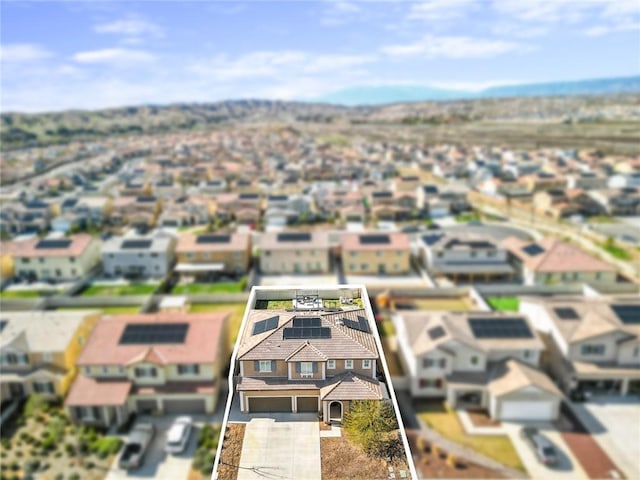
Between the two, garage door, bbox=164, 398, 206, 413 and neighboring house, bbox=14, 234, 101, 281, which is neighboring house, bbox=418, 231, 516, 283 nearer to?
garage door, bbox=164, 398, 206, 413

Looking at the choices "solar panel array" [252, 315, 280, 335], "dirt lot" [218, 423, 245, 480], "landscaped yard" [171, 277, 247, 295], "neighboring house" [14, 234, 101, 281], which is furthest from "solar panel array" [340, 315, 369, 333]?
"neighboring house" [14, 234, 101, 281]

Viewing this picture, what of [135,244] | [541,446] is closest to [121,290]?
[135,244]

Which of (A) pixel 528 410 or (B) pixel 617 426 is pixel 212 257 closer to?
(A) pixel 528 410

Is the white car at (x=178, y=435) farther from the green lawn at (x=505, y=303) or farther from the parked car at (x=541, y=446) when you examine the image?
the green lawn at (x=505, y=303)

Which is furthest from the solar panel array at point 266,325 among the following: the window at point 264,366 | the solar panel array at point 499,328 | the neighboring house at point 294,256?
the neighboring house at point 294,256

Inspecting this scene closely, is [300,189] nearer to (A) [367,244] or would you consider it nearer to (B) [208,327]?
(A) [367,244]

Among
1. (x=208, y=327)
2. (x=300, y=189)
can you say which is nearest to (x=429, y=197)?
(x=300, y=189)
